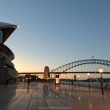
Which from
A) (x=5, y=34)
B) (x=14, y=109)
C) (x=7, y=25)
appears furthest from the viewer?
(x=5, y=34)

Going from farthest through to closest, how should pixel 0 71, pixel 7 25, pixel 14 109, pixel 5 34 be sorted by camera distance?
pixel 5 34, pixel 7 25, pixel 0 71, pixel 14 109

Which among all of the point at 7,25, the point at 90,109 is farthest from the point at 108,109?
the point at 7,25

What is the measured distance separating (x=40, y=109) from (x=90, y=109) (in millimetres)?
3318

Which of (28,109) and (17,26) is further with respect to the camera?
(17,26)

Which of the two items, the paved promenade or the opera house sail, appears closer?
the paved promenade

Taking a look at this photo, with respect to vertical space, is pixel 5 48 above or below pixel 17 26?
below

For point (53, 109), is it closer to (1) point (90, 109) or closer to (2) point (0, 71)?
(1) point (90, 109)

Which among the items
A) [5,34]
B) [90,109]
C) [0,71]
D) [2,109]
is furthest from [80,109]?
[5,34]

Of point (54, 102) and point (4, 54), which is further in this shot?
point (4, 54)

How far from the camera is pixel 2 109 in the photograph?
19109mm

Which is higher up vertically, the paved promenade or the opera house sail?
the opera house sail

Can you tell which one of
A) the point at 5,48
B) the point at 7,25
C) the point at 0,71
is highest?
the point at 7,25

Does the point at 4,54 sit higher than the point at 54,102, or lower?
higher

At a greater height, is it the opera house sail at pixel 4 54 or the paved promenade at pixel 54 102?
the opera house sail at pixel 4 54
